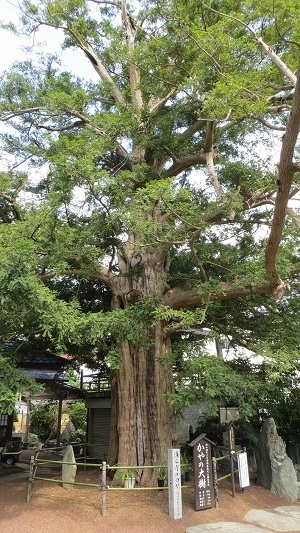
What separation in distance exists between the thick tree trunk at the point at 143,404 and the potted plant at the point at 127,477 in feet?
0.65

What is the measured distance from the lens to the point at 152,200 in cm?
807

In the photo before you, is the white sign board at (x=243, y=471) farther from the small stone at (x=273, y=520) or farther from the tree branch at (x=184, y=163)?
the tree branch at (x=184, y=163)

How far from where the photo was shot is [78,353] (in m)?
11.9

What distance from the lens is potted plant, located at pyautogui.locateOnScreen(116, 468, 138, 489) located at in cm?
797

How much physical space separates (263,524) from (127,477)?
2.72m

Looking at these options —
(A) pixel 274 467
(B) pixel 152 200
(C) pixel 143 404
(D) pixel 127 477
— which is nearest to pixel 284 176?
(B) pixel 152 200

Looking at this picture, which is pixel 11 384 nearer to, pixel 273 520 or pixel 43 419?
pixel 273 520

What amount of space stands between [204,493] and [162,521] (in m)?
0.95

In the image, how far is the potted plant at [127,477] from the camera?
797cm

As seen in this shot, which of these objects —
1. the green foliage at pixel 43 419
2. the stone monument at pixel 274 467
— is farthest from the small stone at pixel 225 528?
the green foliage at pixel 43 419

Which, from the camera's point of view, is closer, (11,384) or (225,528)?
(225,528)

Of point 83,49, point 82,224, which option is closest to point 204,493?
point 82,224

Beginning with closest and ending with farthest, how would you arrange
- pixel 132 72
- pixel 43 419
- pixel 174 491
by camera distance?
1. pixel 174 491
2. pixel 132 72
3. pixel 43 419

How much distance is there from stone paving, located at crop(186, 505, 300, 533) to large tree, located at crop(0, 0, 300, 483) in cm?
222
